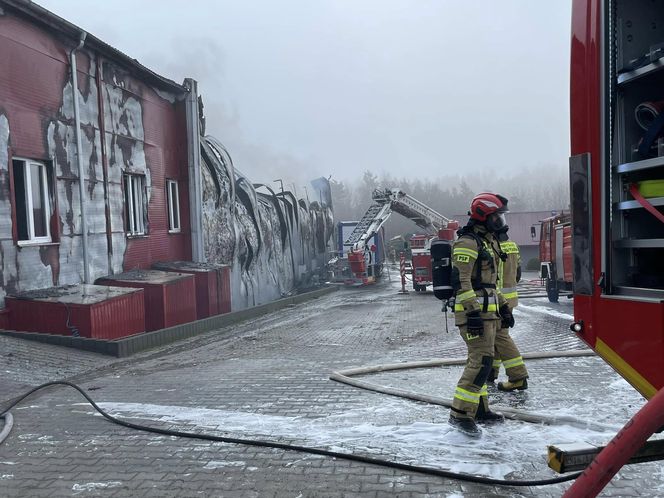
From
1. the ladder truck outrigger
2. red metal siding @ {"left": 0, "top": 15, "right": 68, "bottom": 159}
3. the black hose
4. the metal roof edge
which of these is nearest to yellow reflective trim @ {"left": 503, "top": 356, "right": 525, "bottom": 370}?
the black hose

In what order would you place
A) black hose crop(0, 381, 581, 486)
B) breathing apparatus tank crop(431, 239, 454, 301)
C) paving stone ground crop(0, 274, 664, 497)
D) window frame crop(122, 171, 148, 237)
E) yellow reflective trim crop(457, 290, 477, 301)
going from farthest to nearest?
1. window frame crop(122, 171, 148, 237)
2. breathing apparatus tank crop(431, 239, 454, 301)
3. yellow reflective trim crop(457, 290, 477, 301)
4. paving stone ground crop(0, 274, 664, 497)
5. black hose crop(0, 381, 581, 486)

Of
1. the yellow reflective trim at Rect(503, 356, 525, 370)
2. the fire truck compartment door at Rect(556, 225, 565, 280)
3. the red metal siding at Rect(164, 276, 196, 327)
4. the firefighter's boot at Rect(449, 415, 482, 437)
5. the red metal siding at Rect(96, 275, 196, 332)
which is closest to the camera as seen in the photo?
the firefighter's boot at Rect(449, 415, 482, 437)

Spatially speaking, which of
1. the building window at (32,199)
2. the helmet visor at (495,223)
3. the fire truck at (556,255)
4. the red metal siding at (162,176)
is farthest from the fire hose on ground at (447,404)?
the red metal siding at (162,176)

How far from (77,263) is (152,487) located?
7989mm

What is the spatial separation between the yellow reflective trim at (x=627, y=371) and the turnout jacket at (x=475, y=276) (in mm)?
1814

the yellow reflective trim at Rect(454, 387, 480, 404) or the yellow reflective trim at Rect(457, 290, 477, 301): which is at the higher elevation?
the yellow reflective trim at Rect(457, 290, 477, 301)

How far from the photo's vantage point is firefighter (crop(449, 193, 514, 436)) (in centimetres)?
415

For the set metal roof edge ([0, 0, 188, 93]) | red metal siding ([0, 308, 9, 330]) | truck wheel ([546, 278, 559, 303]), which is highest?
metal roof edge ([0, 0, 188, 93])

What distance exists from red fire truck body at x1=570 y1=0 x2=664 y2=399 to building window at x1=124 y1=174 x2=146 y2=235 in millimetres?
11292

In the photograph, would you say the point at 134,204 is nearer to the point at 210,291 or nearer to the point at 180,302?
the point at 210,291

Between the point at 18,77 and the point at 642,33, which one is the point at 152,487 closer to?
the point at 642,33

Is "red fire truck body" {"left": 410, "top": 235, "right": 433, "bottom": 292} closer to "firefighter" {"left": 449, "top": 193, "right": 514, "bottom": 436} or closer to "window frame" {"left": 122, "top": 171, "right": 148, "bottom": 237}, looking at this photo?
"window frame" {"left": 122, "top": 171, "right": 148, "bottom": 237}

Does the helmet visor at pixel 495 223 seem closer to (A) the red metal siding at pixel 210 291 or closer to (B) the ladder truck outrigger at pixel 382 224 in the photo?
(A) the red metal siding at pixel 210 291

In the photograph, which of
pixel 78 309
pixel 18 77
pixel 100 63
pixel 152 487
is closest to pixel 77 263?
pixel 78 309
